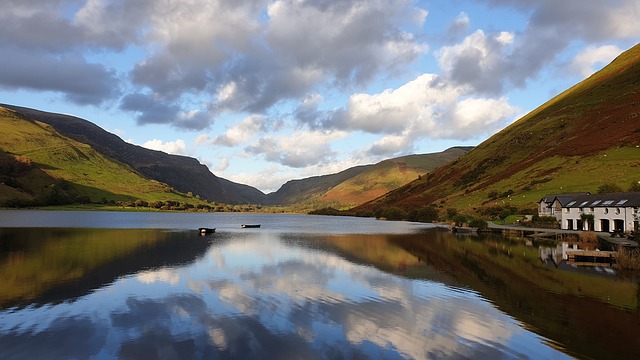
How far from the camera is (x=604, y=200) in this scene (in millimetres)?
79875

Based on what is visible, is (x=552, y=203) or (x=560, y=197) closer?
(x=560, y=197)

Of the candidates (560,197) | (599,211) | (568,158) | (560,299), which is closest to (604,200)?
(599,211)

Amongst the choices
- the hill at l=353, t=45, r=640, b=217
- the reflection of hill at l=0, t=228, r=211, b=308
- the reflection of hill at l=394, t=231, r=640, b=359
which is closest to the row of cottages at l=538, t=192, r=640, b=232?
the hill at l=353, t=45, r=640, b=217

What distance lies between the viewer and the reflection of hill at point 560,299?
70.5 ft

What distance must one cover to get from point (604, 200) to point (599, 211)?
2.29m

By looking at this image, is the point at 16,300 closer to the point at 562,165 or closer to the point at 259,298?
the point at 259,298

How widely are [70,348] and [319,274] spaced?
80.4 feet

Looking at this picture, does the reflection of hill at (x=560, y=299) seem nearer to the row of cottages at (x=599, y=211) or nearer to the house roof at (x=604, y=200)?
the row of cottages at (x=599, y=211)

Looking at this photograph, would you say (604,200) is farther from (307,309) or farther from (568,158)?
(307,309)

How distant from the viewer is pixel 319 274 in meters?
41.1

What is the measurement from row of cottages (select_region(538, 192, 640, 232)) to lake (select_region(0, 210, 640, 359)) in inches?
1444

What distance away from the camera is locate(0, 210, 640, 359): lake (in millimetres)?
19969

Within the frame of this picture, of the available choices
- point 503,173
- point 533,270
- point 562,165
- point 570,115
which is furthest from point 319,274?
point 570,115

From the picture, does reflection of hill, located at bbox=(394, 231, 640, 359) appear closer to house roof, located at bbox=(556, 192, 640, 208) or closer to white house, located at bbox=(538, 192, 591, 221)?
house roof, located at bbox=(556, 192, 640, 208)
